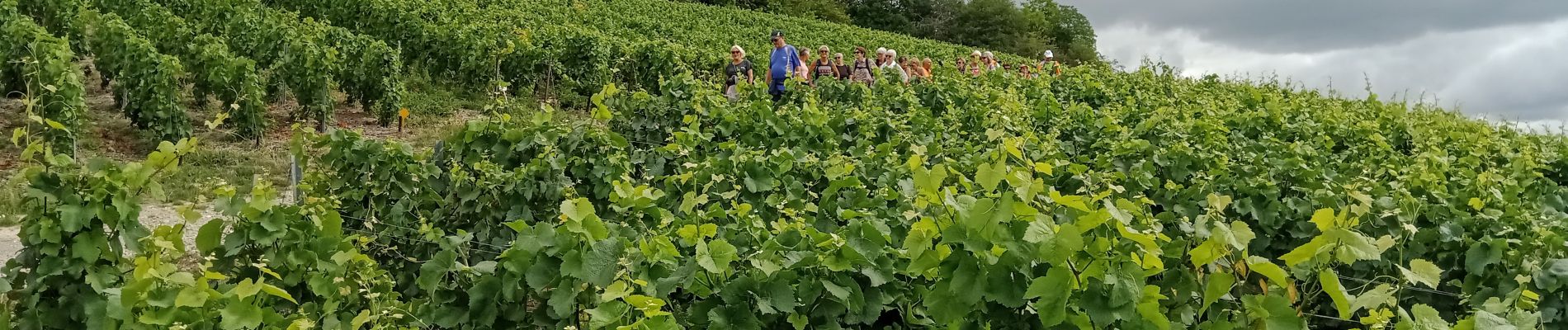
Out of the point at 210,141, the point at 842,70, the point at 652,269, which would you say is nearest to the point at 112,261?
the point at 652,269

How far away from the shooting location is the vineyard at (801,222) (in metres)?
1.88

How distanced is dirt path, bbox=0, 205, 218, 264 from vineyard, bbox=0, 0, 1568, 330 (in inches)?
4.2

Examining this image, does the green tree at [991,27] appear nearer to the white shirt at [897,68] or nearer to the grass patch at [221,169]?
the white shirt at [897,68]

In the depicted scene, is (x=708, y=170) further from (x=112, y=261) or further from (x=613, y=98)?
(x=613, y=98)

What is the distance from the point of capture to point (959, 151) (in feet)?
15.9

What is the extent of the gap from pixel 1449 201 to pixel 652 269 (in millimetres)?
3679

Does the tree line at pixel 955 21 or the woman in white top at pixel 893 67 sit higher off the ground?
the woman in white top at pixel 893 67

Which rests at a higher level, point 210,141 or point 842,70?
point 842,70

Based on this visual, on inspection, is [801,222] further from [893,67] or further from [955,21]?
[955,21]

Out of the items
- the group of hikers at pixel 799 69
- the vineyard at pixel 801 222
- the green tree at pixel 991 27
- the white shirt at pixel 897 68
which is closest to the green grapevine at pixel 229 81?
the vineyard at pixel 801 222

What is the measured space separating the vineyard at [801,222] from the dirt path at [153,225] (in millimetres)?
107

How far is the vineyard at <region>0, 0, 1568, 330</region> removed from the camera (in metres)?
1.88

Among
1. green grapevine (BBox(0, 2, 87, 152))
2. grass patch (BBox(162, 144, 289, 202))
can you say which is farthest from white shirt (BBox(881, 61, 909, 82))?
green grapevine (BBox(0, 2, 87, 152))

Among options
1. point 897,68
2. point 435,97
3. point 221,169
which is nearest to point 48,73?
point 221,169
